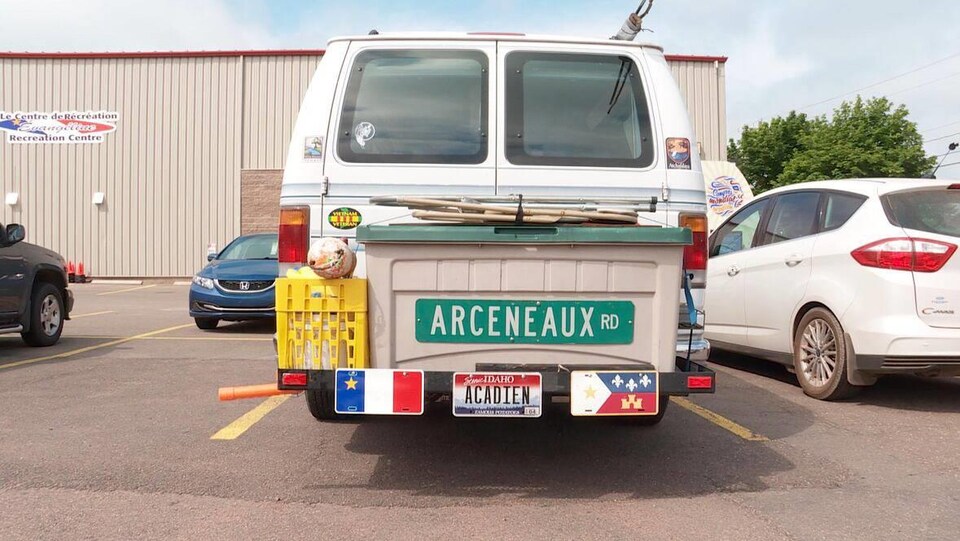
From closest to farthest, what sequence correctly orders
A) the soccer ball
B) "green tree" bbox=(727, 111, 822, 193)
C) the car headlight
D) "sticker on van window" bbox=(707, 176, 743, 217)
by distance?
1. the soccer ball
2. the car headlight
3. "sticker on van window" bbox=(707, 176, 743, 217)
4. "green tree" bbox=(727, 111, 822, 193)

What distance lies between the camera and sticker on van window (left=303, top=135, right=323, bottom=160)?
4.02 m

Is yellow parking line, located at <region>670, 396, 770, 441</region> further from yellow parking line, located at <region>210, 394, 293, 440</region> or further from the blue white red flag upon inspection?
yellow parking line, located at <region>210, 394, 293, 440</region>

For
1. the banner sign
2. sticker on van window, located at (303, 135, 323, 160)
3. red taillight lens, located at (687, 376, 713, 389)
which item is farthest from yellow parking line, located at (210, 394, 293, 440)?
the banner sign

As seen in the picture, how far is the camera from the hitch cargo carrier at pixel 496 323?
329 cm

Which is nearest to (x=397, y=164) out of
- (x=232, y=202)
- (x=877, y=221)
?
(x=877, y=221)

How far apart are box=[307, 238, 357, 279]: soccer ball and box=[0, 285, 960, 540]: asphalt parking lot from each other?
1077 mm

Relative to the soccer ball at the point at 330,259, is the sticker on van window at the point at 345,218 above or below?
above

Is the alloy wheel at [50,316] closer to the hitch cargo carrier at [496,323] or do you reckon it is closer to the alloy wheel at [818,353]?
the hitch cargo carrier at [496,323]

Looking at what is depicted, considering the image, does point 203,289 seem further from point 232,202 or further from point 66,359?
point 232,202

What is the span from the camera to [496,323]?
3.45 m

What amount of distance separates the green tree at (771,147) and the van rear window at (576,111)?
135ft

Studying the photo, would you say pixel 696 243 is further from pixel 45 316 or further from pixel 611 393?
pixel 45 316

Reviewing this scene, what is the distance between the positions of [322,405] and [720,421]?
2707mm

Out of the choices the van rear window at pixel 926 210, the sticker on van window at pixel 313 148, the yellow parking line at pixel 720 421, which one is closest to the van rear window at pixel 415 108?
the sticker on van window at pixel 313 148
